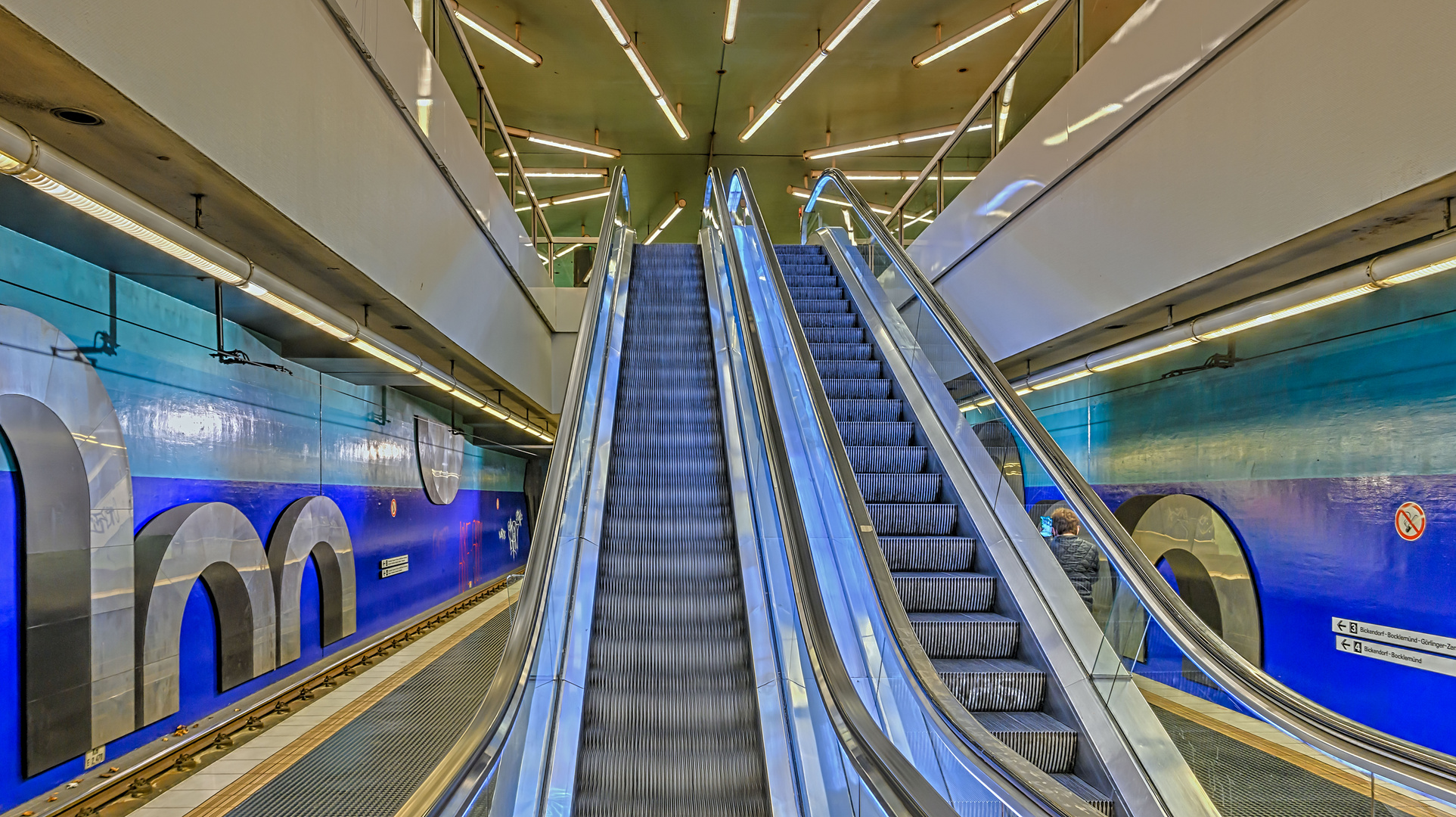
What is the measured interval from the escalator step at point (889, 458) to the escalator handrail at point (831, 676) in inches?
34.6

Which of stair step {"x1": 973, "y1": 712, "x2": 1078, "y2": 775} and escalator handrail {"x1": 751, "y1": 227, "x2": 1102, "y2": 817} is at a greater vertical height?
escalator handrail {"x1": 751, "y1": 227, "x2": 1102, "y2": 817}

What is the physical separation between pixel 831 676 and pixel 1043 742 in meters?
1.40

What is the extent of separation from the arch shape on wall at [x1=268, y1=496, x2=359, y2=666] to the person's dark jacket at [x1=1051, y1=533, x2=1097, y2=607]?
21.3 feet

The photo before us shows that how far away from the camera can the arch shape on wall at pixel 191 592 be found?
545 cm

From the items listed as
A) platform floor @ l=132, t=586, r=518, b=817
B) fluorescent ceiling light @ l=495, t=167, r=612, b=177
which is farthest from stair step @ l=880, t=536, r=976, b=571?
fluorescent ceiling light @ l=495, t=167, r=612, b=177

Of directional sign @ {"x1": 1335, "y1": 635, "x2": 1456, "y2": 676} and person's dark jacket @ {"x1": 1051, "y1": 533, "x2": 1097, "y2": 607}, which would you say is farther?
directional sign @ {"x1": 1335, "y1": 635, "x2": 1456, "y2": 676}

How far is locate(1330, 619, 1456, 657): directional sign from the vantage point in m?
5.10

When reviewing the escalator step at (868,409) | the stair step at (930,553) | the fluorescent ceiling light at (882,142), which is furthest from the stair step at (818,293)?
the fluorescent ceiling light at (882,142)

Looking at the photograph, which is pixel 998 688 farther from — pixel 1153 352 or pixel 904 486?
pixel 1153 352

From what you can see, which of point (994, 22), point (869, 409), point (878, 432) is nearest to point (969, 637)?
point (878, 432)

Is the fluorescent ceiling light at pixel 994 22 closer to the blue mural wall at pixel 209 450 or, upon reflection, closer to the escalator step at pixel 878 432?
the escalator step at pixel 878 432

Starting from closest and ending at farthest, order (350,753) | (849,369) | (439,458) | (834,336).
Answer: (350,753)
(849,369)
(834,336)
(439,458)

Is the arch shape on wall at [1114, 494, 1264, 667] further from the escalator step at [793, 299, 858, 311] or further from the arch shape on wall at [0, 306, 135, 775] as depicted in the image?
the arch shape on wall at [0, 306, 135, 775]

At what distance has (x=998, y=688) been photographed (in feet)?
13.5
